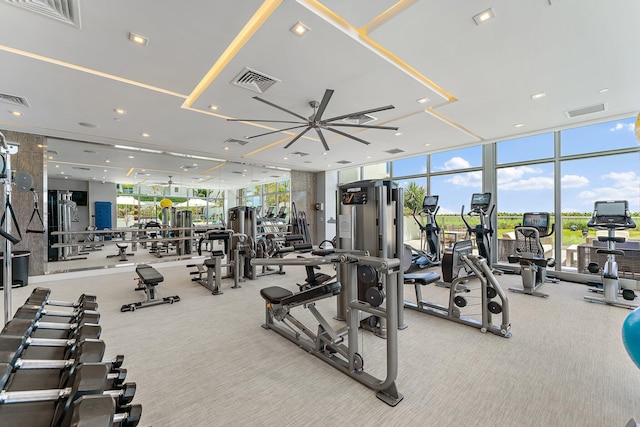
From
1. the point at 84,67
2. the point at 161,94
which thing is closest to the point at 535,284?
the point at 161,94

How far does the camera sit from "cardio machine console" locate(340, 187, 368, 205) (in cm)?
320

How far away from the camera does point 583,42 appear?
9.25ft

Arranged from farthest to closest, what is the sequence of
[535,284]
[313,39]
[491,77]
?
[535,284] < [491,77] < [313,39]

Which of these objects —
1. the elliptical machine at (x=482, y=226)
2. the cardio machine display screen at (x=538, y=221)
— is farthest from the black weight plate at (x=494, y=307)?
the cardio machine display screen at (x=538, y=221)

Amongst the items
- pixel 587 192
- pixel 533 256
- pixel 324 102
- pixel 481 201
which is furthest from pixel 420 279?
pixel 587 192

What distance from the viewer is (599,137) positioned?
533 centimetres

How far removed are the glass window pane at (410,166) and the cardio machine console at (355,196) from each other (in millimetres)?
5654

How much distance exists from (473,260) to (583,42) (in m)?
2.58

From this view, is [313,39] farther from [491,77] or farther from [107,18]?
[491,77]

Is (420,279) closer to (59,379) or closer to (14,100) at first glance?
(59,379)

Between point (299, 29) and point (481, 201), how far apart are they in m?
5.14

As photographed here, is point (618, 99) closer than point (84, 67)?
No

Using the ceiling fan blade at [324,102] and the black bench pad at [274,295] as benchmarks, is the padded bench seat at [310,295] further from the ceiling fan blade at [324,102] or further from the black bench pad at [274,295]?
the ceiling fan blade at [324,102]

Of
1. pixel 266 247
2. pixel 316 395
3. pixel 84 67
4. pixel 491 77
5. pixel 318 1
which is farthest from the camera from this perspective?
pixel 266 247
